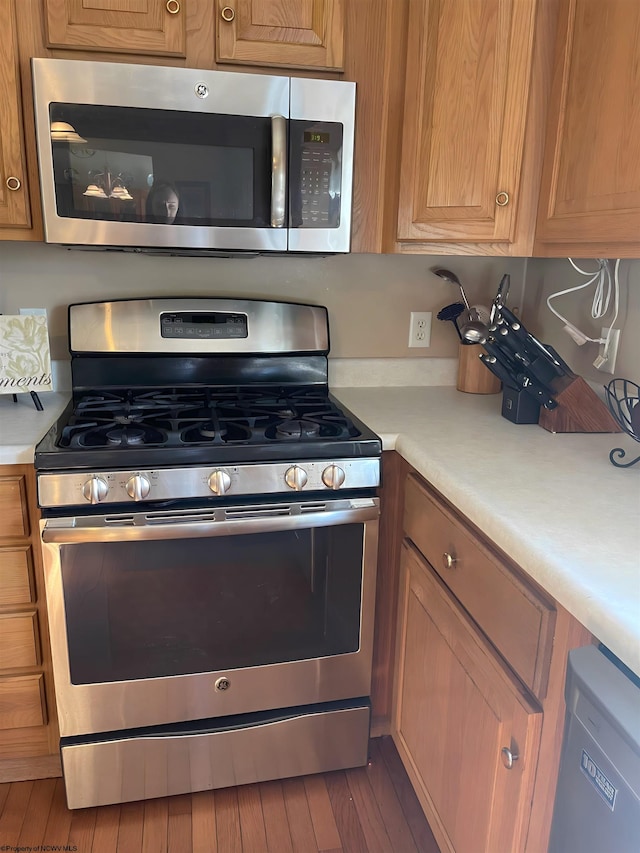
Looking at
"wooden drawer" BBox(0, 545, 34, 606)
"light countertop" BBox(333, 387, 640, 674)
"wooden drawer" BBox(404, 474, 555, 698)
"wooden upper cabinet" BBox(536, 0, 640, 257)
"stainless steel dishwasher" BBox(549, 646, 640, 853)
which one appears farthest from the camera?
"wooden drawer" BBox(0, 545, 34, 606)

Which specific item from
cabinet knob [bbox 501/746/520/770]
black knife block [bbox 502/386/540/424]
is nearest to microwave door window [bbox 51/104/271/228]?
black knife block [bbox 502/386/540/424]

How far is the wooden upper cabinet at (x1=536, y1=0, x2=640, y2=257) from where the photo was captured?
1199mm

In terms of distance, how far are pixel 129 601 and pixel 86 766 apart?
0.43m

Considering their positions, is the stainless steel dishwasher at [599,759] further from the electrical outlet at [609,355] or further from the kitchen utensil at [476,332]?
the electrical outlet at [609,355]

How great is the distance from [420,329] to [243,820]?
1.44m

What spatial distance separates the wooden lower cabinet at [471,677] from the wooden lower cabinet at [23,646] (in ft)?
2.70

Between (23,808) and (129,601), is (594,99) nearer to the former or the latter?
(129,601)

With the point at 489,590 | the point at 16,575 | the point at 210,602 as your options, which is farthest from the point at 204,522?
the point at 489,590

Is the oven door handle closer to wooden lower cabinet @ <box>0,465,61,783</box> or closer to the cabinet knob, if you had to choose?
wooden lower cabinet @ <box>0,465,61,783</box>

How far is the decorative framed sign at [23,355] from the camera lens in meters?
1.58

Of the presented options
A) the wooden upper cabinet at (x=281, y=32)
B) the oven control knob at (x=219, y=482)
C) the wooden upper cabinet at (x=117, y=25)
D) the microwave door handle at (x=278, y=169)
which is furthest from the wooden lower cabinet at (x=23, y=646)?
the wooden upper cabinet at (x=281, y=32)

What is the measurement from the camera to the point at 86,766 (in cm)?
151

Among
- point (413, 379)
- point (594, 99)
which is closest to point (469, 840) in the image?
point (413, 379)

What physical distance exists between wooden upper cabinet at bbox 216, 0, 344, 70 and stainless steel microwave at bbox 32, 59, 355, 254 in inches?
2.6
